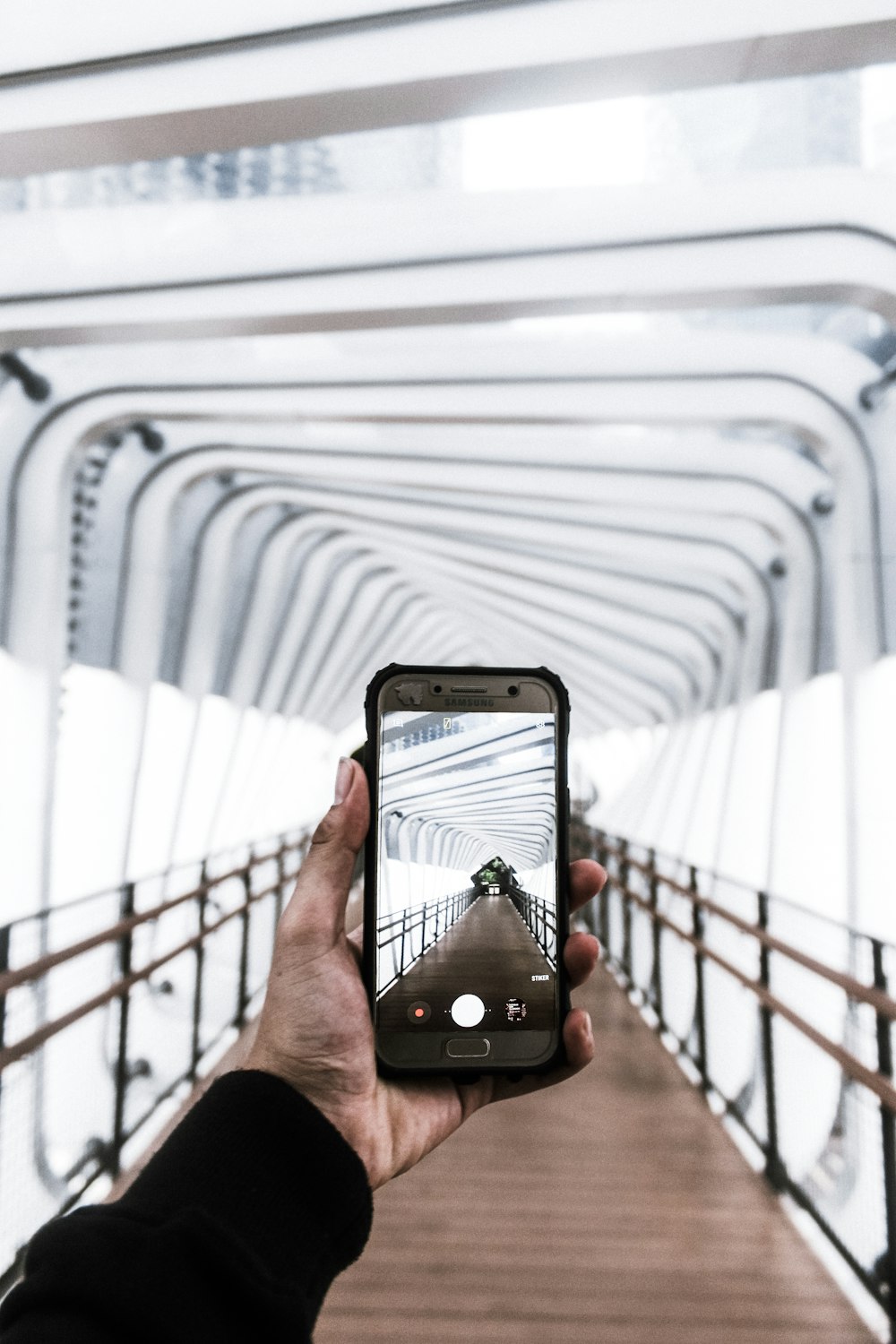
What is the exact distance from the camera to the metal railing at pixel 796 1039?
3320 millimetres

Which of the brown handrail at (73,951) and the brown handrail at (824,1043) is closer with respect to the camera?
the brown handrail at (824,1043)

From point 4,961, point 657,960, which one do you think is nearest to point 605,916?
point 657,960

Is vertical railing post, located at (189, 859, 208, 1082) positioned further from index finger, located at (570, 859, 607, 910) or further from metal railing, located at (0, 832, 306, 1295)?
index finger, located at (570, 859, 607, 910)

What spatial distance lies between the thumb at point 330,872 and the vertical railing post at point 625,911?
22.7ft

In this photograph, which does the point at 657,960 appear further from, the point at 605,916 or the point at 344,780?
the point at 344,780

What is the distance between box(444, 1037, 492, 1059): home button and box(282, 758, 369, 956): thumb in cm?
28

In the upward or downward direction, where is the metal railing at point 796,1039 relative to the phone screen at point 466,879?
downward

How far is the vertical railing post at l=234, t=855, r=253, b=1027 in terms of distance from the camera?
21.1ft

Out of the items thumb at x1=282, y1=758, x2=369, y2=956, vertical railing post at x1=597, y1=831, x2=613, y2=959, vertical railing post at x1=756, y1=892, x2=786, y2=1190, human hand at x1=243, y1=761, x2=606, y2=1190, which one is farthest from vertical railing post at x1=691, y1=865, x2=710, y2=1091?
thumb at x1=282, y1=758, x2=369, y2=956

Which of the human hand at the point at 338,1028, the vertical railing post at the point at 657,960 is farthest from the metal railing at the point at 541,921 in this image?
the vertical railing post at the point at 657,960

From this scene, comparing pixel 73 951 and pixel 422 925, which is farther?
pixel 73 951

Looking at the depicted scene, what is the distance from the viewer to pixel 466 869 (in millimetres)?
1727

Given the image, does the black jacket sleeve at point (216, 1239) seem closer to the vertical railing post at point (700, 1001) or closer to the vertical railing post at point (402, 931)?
the vertical railing post at point (402, 931)

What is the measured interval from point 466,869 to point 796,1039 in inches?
209
